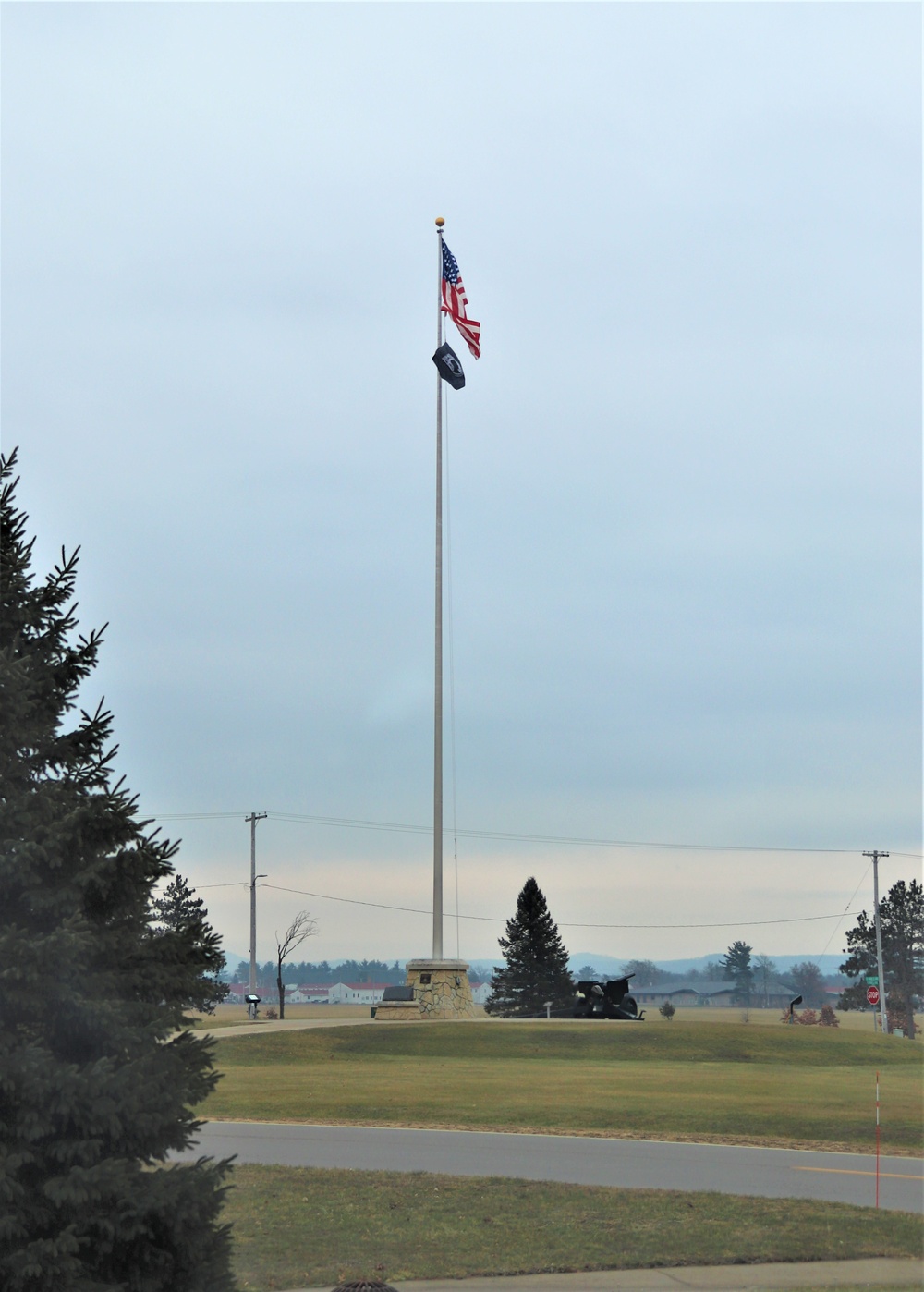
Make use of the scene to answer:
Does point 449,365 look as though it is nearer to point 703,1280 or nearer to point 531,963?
point 703,1280

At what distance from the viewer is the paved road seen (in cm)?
1393

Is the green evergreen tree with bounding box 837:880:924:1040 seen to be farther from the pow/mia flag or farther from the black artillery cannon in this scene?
the pow/mia flag

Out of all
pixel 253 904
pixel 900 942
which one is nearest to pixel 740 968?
pixel 900 942

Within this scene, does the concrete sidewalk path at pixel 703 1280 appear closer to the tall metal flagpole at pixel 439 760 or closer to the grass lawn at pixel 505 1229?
the grass lawn at pixel 505 1229

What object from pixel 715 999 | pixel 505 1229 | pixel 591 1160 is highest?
pixel 505 1229

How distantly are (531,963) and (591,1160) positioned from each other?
216 ft

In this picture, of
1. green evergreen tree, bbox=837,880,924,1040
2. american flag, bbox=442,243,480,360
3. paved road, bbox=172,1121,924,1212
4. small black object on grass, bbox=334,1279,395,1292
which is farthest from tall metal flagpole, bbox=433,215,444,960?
green evergreen tree, bbox=837,880,924,1040

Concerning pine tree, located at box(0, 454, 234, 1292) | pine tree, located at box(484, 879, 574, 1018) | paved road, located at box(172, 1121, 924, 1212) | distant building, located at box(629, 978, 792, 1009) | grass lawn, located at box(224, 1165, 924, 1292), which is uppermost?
pine tree, located at box(0, 454, 234, 1292)

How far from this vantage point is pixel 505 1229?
37.2 ft

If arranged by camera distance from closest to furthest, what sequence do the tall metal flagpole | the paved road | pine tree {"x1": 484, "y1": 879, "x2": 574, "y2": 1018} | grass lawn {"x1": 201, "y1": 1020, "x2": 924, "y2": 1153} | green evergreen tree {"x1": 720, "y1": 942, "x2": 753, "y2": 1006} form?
1. the paved road
2. grass lawn {"x1": 201, "y1": 1020, "x2": 924, "y2": 1153}
3. the tall metal flagpole
4. pine tree {"x1": 484, "y1": 879, "x2": 574, "y2": 1018}
5. green evergreen tree {"x1": 720, "y1": 942, "x2": 753, "y2": 1006}

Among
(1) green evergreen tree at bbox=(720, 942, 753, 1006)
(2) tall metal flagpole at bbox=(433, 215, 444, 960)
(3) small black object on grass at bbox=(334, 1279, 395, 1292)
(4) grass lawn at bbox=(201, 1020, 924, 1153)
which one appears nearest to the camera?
(3) small black object on grass at bbox=(334, 1279, 395, 1292)

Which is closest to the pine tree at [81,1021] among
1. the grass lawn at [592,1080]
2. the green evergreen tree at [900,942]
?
the grass lawn at [592,1080]

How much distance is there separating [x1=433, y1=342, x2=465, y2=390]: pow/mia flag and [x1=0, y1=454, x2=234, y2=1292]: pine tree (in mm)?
37322

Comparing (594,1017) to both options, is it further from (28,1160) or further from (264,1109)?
(28,1160)
